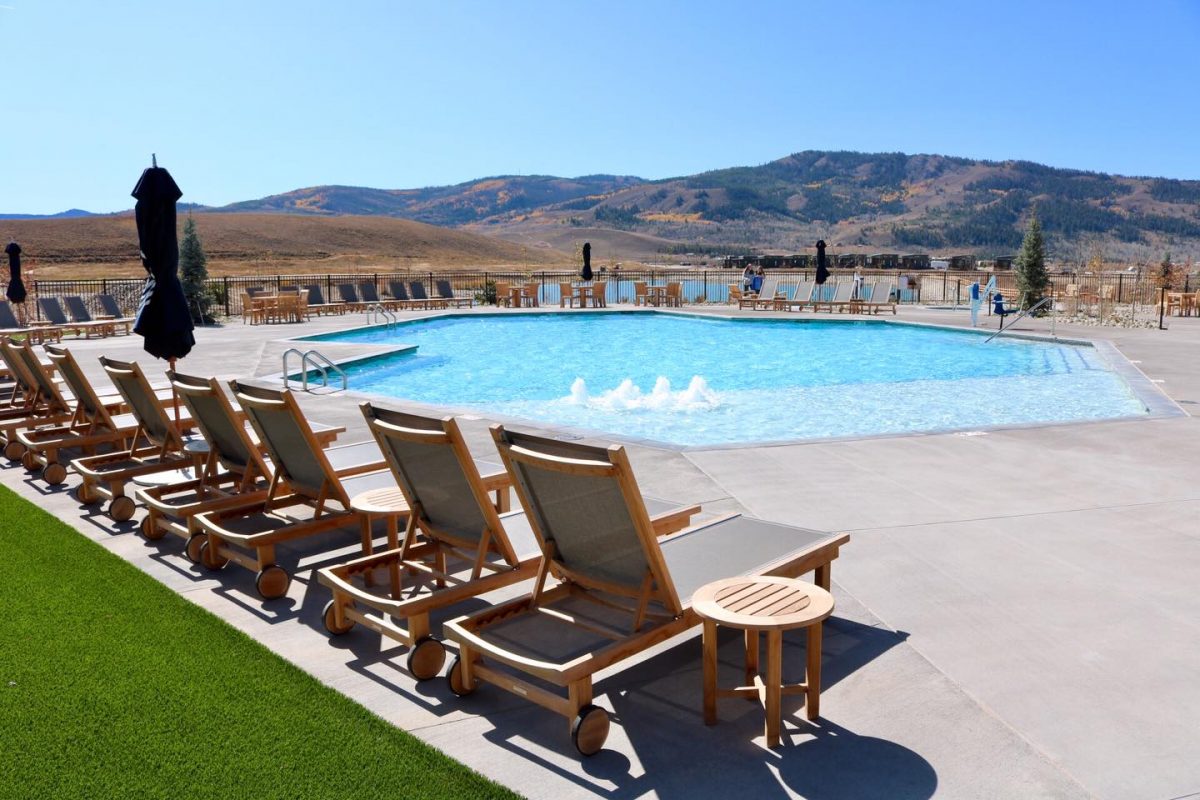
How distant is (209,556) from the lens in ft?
15.2

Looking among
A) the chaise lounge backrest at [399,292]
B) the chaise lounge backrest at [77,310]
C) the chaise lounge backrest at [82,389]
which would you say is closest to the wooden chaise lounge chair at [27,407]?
the chaise lounge backrest at [82,389]

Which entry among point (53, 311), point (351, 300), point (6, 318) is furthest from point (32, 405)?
point (351, 300)

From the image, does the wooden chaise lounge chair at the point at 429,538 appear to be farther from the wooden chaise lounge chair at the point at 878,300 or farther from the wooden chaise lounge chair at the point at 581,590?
the wooden chaise lounge chair at the point at 878,300

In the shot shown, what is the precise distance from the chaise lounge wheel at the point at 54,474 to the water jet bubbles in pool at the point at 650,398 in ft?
19.8

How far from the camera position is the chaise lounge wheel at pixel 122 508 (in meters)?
5.49

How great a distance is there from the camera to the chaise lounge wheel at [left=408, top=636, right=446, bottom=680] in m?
3.38

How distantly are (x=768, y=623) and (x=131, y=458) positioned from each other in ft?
16.5

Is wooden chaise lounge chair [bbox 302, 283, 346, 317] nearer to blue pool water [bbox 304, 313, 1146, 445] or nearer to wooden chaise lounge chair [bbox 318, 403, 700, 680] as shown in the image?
blue pool water [bbox 304, 313, 1146, 445]

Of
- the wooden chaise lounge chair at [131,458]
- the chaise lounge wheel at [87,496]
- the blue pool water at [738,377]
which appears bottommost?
the blue pool water at [738,377]

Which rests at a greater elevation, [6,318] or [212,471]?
[6,318]

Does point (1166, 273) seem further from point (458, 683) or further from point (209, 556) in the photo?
point (458, 683)

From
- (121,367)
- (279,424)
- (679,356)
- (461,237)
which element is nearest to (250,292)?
(679,356)

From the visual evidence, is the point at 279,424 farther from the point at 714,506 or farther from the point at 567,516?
the point at 714,506

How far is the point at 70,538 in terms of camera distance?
517 cm
